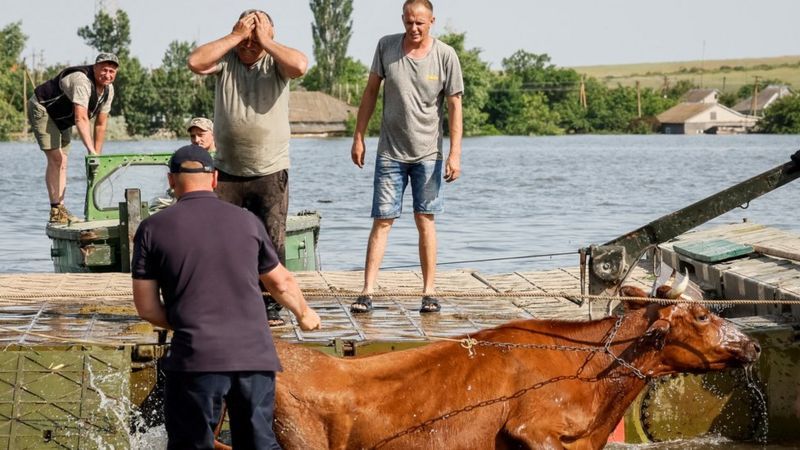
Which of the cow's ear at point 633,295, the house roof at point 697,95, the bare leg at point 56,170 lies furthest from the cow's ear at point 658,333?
the house roof at point 697,95

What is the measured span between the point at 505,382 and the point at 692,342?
1044mm

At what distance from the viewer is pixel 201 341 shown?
574 centimetres

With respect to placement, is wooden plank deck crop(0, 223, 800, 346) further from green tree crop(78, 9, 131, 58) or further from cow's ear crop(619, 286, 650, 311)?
green tree crop(78, 9, 131, 58)

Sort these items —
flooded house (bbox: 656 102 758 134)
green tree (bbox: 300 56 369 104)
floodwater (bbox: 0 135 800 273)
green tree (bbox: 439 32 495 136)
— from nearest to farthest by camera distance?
floodwater (bbox: 0 135 800 273), green tree (bbox: 439 32 495 136), flooded house (bbox: 656 102 758 134), green tree (bbox: 300 56 369 104)

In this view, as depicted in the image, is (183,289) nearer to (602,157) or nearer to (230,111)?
(230,111)

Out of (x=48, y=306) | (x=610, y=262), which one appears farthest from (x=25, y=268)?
(x=610, y=262)

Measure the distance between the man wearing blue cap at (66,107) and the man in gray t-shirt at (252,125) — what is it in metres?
4.70

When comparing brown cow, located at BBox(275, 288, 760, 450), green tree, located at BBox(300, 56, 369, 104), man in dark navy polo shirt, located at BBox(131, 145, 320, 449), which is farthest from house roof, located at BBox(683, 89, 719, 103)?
man in dark navy polo shirt, located at BBox(131, 145, 320, 449)

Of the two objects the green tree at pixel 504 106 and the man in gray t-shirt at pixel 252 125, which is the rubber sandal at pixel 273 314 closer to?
the man in gray t-shirt at pixel 252 125

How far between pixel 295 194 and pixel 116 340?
32762mm

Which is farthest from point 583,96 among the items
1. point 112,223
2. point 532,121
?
point 112,223

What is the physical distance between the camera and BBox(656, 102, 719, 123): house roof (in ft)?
403

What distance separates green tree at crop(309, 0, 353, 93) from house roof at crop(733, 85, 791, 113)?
1597 inches

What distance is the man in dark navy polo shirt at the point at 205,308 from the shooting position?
575cm
